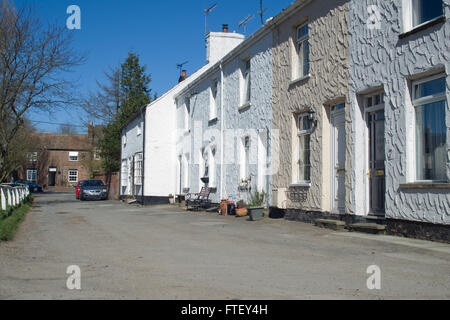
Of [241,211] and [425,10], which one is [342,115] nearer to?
[425,10]

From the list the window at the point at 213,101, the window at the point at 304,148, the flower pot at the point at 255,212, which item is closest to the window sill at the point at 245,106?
the window at the point at 213,101

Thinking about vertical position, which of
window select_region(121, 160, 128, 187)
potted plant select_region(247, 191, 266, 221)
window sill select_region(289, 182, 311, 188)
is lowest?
potted plant select_region(247, 191, 266, 221)

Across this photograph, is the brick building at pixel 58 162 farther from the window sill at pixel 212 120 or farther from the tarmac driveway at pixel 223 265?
the tarmac driveway at pixel 223 265

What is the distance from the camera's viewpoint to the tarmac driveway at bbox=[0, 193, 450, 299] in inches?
206

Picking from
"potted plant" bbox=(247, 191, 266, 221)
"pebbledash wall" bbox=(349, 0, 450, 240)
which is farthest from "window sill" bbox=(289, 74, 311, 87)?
"potted plant" bbox=(247, 191, 266, 221)

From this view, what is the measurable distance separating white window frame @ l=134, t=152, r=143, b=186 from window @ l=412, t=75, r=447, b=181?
70.5 feet

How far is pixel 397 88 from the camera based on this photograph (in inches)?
387

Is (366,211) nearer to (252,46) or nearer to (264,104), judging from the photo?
(264,104)

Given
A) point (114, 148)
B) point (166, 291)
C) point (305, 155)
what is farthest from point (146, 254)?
point (114, 148)

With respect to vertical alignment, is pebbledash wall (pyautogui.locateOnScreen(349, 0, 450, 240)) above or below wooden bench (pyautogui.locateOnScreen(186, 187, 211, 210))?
above

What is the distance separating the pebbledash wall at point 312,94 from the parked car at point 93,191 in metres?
22.6

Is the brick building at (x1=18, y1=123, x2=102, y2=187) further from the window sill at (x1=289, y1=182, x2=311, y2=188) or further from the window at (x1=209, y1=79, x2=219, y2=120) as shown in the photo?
the window sill at (x1=289, y1=182, x2=311, y2=188)

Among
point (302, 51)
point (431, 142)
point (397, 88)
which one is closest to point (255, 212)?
point (302, 51)

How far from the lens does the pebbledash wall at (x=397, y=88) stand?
347 inches
